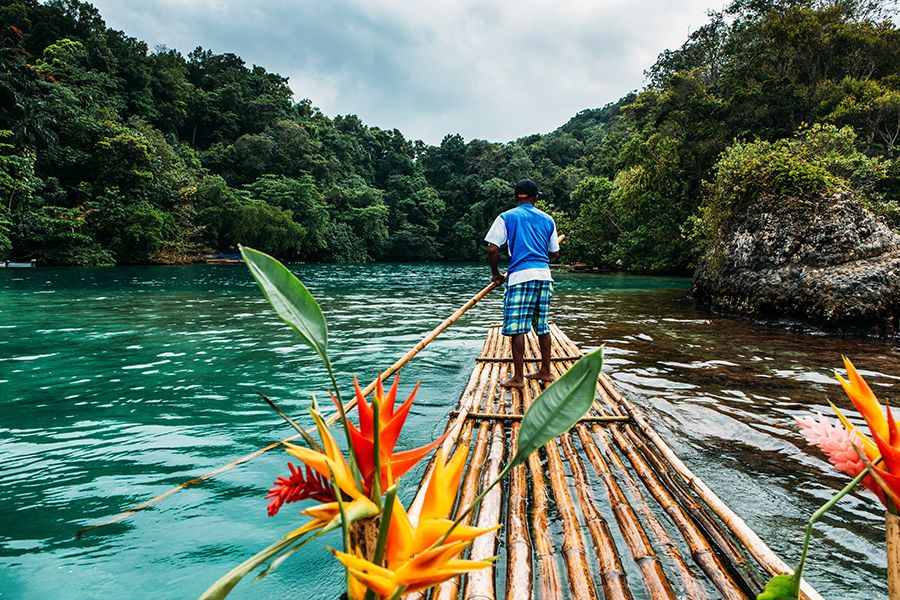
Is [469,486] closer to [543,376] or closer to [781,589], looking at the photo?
[781,589]

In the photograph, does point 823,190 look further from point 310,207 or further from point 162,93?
point 162,93

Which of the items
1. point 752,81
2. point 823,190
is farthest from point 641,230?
point 823,190

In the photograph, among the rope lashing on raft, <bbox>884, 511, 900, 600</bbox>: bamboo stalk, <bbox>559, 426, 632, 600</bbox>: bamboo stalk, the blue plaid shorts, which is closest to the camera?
<bbox>884, 511, 900, 600</bbox>: bamboo stalk

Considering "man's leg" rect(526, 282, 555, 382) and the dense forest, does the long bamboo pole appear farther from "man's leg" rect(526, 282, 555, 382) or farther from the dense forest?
the dense forest

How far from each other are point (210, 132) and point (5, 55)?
2217 centimetres

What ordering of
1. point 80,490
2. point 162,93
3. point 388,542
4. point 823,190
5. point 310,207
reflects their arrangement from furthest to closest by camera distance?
1. point 162,93
2. point 310,207
3. point 823,190
4. point 80,490
5. point 388,542

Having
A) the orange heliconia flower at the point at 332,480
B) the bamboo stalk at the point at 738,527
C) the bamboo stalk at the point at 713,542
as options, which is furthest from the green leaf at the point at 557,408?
the bamboo stalk at the point at 713,542

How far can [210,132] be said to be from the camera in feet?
135

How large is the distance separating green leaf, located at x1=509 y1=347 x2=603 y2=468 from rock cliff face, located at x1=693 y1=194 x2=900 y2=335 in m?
8.27

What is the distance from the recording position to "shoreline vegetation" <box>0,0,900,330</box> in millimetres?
14711

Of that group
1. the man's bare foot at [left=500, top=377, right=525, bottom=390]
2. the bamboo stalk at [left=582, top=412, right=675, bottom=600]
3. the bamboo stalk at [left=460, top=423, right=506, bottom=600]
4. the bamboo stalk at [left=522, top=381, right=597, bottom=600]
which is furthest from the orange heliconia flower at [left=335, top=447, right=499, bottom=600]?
the man's bare foot at [left=500, top=377, right=525, bottom=390]

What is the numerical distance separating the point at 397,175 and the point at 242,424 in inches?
1883

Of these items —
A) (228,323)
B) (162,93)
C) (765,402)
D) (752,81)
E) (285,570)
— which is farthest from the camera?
(162,93)

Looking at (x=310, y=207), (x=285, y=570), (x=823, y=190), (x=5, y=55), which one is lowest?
(x=285, y=570)
